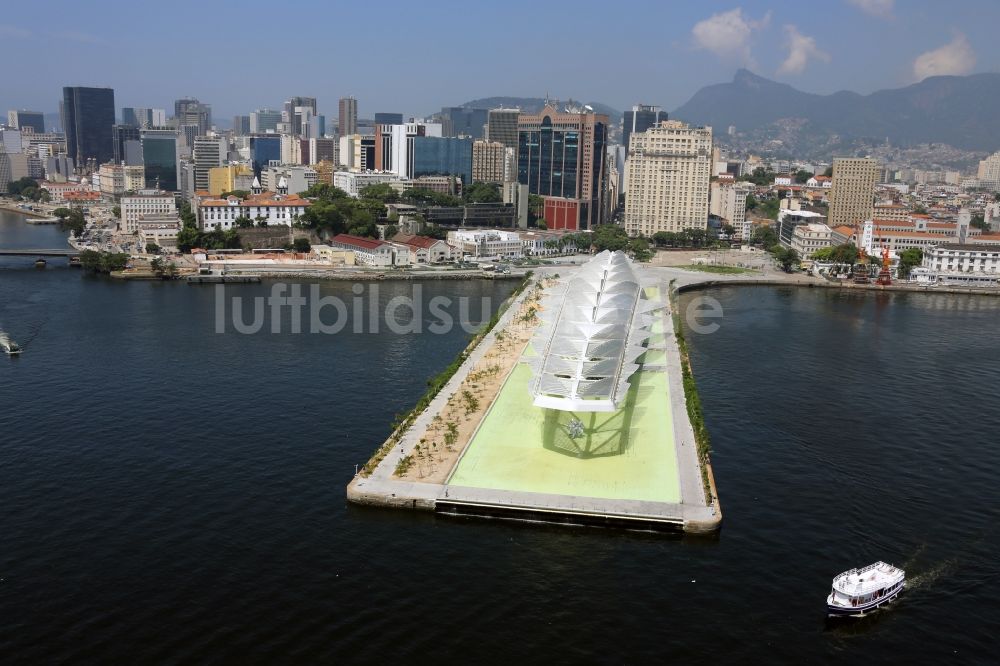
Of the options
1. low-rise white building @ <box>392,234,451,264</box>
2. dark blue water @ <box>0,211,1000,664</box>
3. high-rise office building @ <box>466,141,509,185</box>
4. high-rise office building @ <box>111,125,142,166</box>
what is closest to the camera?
dark blue water @ <box>0,211,1000,664</box>

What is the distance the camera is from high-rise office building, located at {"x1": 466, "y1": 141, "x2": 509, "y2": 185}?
3821 inches

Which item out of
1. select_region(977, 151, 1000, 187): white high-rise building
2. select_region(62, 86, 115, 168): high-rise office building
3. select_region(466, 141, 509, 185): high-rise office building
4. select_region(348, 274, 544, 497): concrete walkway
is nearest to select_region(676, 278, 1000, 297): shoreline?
select_region(348, 274, 544, 497): concrete walkway

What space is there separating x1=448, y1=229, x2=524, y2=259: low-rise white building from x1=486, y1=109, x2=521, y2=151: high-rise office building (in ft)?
151

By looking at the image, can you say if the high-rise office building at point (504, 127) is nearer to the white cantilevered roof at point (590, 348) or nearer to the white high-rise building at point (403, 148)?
the white high-rise building at point (403, 148)

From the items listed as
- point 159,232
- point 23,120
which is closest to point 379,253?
point 159,232

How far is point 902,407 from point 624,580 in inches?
612

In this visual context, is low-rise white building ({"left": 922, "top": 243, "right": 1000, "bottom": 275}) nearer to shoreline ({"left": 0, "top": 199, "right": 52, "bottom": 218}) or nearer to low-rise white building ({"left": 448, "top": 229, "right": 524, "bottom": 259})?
low-rise white building ({"left": 448, "top": 229, "right": 524, "bottom": 259})

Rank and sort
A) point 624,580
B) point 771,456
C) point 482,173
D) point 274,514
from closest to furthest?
point 624,580
point 274,514
point 771,456
point 482,173

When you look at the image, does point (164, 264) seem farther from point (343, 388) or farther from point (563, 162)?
point (563, 162)

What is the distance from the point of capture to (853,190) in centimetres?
8525

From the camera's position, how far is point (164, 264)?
54.3 meters

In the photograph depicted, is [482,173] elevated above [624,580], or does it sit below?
above

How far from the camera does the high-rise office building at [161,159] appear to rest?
10262cm

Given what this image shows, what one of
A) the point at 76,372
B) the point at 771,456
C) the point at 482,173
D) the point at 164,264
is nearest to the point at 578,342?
the point at 771,456
